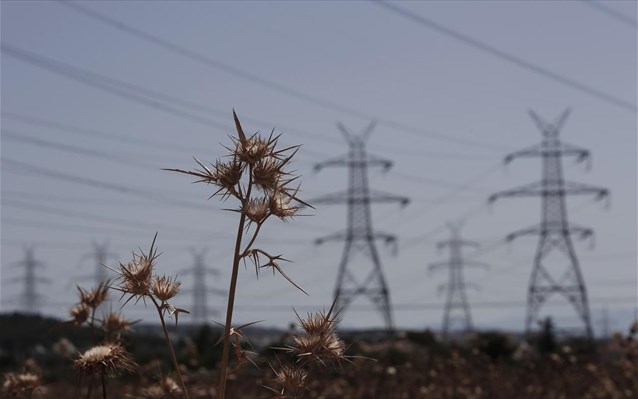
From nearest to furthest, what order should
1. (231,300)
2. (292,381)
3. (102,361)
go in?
(231,300) < (292,381) < (102,361)

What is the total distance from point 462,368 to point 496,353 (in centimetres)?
988

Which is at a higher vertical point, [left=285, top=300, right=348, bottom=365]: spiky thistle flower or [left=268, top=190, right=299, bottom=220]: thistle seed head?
[left=268, top=190, right=299, bottom=220]: thistle seed head

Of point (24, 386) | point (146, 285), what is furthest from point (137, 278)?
point (24, 386)

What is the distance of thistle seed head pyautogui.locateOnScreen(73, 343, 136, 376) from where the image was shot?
3486mm

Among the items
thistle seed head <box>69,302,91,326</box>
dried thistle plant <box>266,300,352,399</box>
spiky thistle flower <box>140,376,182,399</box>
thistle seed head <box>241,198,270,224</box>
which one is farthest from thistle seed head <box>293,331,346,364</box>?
thistle seed head <box>69,302,91,326</box>

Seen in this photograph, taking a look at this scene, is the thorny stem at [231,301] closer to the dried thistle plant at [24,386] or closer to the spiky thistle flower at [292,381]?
the spiky thistle flower at [292,381]

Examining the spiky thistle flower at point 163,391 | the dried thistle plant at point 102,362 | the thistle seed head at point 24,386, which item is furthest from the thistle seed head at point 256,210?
the thistle seed head at point 24,386

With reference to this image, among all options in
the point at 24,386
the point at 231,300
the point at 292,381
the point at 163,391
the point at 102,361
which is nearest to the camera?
the point at 231,300

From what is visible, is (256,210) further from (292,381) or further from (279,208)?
(292,381)

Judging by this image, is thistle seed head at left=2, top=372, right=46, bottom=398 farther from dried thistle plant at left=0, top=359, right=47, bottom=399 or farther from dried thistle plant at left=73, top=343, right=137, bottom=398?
dried thistle plant at left=73, top=343, right=137, bottom=398

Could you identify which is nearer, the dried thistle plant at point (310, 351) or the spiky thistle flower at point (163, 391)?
the dried thistle plant at point (310, 351)

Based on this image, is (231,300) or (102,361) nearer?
(231,300)

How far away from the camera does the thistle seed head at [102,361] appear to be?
3.49 meters

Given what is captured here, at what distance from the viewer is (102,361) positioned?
11.5 ft
